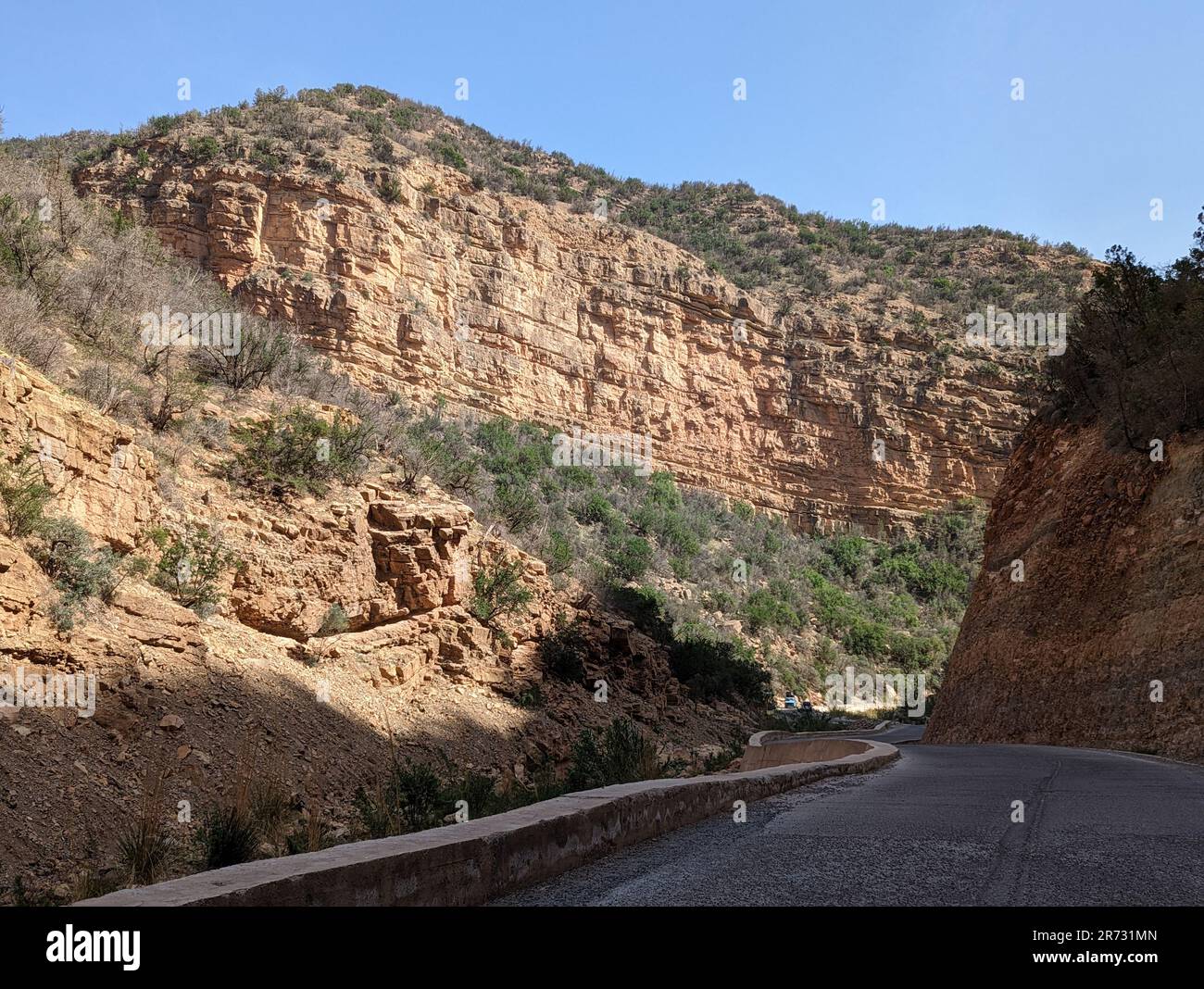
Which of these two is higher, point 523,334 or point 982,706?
point 523,334

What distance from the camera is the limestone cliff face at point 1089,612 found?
14312mm

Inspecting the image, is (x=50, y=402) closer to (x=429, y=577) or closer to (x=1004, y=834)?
(x=429, y=577)

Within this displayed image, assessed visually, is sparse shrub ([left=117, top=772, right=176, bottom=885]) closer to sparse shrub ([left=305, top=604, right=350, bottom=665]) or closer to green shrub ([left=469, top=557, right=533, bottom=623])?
sparse shrub ([left=305, top=604, right=350, bottom=665])

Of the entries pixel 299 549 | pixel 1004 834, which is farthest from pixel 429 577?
pixel 1004 834

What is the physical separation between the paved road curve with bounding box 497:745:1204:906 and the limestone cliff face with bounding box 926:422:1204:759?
7.11 m

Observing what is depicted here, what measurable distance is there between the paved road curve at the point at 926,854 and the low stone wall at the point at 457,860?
122 mm

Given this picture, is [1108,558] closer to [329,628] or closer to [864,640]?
[329,628]

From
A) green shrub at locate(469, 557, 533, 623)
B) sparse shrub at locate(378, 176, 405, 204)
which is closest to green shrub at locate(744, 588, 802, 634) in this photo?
green shrub at locate(469, 557, 533, 623)

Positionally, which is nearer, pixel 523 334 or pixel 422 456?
pixel 422 456

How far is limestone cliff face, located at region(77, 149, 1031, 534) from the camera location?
116 ft

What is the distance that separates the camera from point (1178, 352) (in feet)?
54.1

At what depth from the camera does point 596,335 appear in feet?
145

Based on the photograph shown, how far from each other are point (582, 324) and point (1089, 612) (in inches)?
1187

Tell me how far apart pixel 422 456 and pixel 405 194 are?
24669mm
